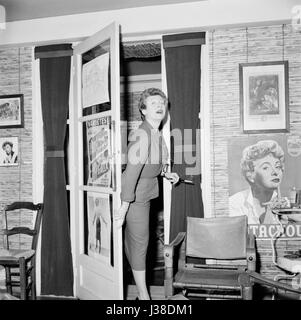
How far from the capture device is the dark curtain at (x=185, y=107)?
220 centimetres

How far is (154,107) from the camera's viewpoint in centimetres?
193

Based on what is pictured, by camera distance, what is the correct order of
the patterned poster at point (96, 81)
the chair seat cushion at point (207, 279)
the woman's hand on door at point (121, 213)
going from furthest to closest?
the patterned poster at point (96, 81) → the woman's hand on door at point (121, 213) → the chair seat cushion at point (207, 279)

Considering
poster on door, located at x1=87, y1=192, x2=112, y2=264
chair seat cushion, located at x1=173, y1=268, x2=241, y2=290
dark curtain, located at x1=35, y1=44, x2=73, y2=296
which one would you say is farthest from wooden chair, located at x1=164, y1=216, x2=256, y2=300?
dark curtain, located at x1=35, y1=44, x2=73, y2=296

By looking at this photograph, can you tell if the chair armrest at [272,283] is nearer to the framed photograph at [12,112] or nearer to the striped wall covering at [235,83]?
the striped wall covering at [235,83]

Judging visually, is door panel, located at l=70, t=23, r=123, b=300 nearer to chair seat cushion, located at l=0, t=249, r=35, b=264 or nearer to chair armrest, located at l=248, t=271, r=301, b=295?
chair seat cushion, located at l=0, t=249, r=35, b=264

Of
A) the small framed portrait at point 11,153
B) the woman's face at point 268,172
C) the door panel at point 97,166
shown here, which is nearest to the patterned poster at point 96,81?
the door panel at point 97,166

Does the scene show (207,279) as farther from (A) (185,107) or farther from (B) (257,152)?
(A) (185,107)

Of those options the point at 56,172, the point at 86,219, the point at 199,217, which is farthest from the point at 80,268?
the point at 199,217

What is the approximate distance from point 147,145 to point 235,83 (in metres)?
0.78

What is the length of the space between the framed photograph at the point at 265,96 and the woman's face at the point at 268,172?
7.5 inches

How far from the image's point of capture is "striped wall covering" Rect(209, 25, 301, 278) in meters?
2.12

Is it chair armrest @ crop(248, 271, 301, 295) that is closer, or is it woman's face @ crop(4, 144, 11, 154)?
chair armrest @ crop(248, 271, 301, 295)

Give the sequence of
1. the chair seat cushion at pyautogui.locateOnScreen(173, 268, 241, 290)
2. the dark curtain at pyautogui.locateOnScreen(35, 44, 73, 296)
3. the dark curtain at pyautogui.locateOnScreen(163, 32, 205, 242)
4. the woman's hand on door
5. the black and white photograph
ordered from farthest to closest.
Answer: the dark curtain at pyautogui.locateOnScreen(35, 44, 73, 296) → the dark curtain at pyautogui.locateOnScreen(163, 32, 205, 242) → the black and white photograph → the woman's hand on door → the chair seat cushion at pyautogui.locateOnScreen(173, 268, 241, 290)

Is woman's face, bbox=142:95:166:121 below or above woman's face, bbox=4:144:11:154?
above
